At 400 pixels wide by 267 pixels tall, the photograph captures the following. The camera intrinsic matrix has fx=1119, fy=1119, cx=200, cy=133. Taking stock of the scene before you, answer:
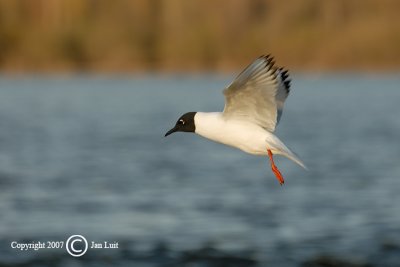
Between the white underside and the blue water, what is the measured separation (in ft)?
26.5

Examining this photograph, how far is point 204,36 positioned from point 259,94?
56262mm

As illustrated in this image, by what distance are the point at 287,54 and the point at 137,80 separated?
108 ft

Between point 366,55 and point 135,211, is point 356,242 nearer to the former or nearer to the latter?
point 135,211

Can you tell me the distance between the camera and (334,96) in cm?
6981

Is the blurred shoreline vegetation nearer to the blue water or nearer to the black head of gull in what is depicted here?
the blue water

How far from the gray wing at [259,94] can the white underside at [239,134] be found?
149 mm

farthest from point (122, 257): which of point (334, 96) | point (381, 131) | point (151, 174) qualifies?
point (334, 96)

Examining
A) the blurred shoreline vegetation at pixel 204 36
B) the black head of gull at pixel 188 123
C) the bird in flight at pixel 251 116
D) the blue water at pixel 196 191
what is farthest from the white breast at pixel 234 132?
the blurred shoreline vegetation at pixel 204 36

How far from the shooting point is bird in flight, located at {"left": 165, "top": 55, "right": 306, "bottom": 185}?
1202 cm

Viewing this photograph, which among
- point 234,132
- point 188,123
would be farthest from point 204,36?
point 234,132

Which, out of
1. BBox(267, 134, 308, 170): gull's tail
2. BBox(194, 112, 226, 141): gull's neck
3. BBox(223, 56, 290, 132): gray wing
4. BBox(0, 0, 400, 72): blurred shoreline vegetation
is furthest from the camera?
BBox(0, 0, 400, 72): blurred shoreline vegetation

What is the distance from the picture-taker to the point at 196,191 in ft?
90.0

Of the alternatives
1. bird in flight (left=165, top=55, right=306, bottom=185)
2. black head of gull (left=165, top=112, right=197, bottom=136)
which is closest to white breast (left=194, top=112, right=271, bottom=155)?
bird in flight (left=165, top=55, right=306, bottom=185)

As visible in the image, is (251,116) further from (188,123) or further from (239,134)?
(188,123)
